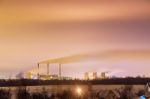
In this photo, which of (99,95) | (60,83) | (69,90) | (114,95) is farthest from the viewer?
(60,83)

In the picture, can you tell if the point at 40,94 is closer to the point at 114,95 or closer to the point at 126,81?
the point at 126,81

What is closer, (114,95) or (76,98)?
(114,95)

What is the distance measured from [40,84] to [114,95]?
385 inches

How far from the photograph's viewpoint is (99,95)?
2481 centimetres

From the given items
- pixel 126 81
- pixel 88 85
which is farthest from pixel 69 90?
pixel 126 81

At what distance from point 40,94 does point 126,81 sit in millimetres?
5434

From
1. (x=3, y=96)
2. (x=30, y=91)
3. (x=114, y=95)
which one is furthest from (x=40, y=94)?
(x=114, y=95)

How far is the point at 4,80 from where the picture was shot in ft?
98.2

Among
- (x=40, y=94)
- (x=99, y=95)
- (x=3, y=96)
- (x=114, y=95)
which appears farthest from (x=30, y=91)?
(x=114, y=95)

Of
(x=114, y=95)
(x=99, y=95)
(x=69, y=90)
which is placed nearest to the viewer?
(x=114, y=95)

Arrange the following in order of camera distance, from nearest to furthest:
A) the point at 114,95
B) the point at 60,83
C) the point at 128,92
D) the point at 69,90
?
the point at 114,95 → the point at 128,92 → the point at 69,90 → the point at 60,83

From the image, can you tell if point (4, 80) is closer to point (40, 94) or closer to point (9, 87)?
point (9, 87)

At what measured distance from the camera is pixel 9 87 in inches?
1154

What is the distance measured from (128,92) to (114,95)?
6.18 meters
